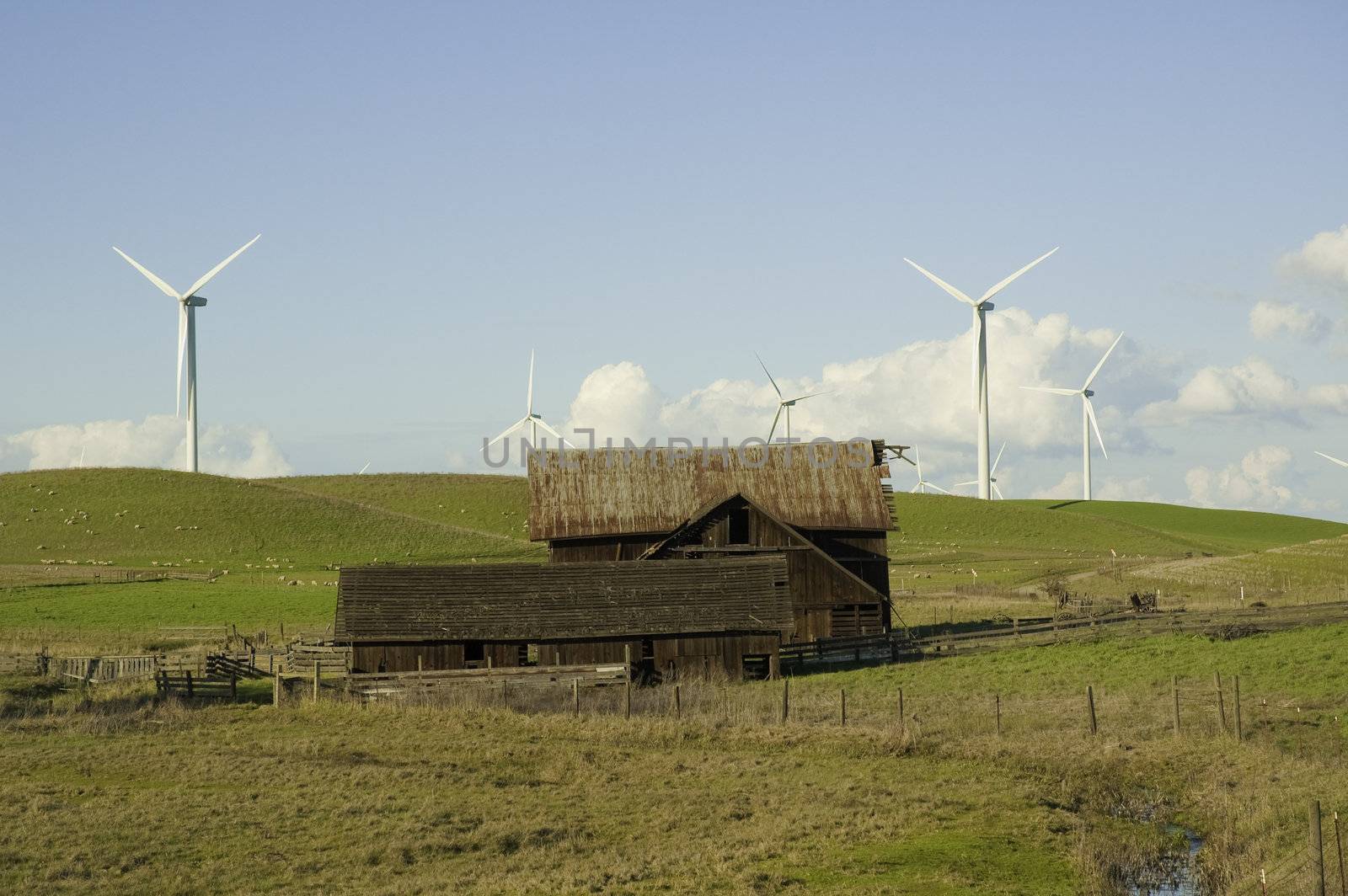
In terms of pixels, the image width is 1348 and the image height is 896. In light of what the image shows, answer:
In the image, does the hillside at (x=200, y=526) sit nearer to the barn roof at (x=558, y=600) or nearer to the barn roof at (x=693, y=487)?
the barn roof at (x=693, y=487)

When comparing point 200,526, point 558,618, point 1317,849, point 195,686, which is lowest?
point 1317,849

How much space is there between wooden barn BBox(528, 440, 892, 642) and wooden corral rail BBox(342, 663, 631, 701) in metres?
13.7

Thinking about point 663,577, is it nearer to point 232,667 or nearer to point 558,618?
point 558,618

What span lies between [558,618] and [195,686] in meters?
10.1

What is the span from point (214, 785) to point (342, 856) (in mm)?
6289

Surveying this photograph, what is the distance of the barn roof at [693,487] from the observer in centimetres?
5431

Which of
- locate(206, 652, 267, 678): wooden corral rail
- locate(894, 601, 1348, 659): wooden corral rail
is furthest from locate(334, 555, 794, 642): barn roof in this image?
locate(894, 601, 1348, 659): wooden corral rail

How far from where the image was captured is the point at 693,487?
5544 cm

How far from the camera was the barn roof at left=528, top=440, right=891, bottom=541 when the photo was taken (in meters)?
54.3

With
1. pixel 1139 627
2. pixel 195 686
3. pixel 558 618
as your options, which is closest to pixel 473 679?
pixel 558 618

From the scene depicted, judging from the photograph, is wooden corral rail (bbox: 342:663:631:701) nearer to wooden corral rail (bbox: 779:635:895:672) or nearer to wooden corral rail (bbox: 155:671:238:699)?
wooden corral rail (bbox: 155:671:238:699)

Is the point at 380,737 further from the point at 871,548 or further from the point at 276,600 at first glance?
the point at 276,600

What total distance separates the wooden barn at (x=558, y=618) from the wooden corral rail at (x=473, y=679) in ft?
7.64

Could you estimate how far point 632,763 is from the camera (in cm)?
2566
